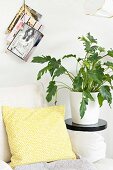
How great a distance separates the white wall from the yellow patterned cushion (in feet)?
1.67

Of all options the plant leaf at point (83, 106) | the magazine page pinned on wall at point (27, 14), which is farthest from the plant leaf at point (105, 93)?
the magazine page pinned on wall at point (27, 14)

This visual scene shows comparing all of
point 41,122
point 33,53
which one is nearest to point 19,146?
point 41,122

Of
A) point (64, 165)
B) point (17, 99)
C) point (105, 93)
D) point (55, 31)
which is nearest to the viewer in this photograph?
point (64, 165)

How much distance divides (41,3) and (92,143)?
123 cm

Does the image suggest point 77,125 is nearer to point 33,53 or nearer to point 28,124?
point 28,124

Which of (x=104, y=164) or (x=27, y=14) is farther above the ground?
(x=27, y=14)

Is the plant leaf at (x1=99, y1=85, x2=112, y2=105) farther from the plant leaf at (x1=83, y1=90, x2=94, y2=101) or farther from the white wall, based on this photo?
the white wall

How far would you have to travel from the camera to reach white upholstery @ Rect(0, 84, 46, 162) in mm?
2189

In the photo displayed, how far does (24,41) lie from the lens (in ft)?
8.75

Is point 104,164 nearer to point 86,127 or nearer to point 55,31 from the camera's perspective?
→ point 86,127

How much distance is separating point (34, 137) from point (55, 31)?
1.03m

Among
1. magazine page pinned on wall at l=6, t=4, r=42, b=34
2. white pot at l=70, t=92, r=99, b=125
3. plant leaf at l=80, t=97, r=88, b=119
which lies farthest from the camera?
magazine page pinned on wall at l=6, t=4, r=42, b=34

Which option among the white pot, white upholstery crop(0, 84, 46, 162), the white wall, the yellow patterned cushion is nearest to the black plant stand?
the white pot

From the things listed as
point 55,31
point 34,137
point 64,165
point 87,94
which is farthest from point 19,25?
point 64,165
